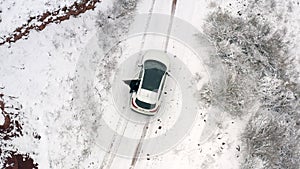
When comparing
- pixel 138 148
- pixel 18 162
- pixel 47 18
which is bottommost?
pixel 18 162

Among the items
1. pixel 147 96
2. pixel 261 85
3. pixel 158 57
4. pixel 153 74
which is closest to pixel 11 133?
pixel 147 96

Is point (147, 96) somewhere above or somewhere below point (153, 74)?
below

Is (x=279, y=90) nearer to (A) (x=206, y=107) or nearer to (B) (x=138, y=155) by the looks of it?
(A) (x=206, y=107)

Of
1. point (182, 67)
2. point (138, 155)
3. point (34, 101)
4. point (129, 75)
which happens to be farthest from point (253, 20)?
point (34, 101)

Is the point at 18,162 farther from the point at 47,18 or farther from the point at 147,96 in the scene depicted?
the point at 47,18

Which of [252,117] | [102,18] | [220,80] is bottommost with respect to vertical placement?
[252,117]
